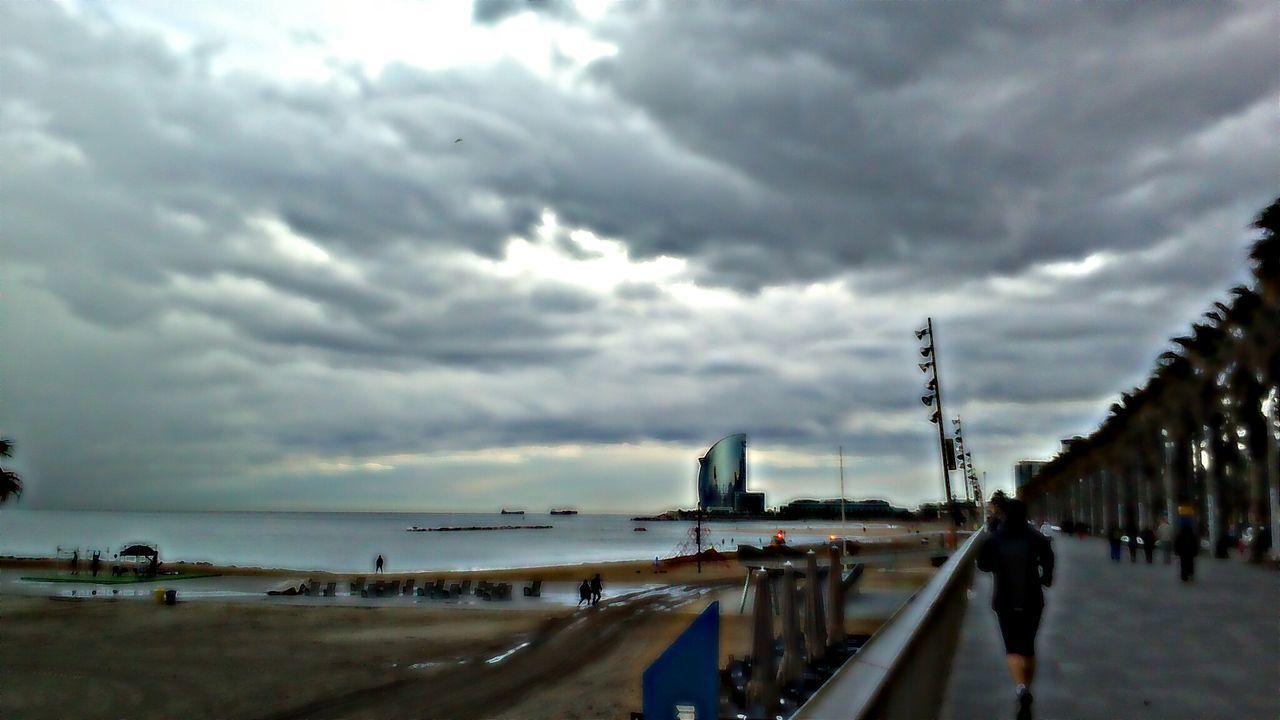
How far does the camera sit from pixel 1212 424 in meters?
38.2

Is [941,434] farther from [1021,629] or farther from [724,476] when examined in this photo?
[1021,629]

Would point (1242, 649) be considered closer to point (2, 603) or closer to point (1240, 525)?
point (2, 603)

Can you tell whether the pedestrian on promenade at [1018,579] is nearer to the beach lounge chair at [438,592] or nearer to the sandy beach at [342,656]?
the sandy beach at [342,656]

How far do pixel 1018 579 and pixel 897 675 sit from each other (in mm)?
3390

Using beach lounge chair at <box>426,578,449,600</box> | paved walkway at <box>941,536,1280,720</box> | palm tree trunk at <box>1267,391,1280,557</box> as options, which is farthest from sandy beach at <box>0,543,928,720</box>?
palm tree trunk at <box>1267,391,1280,557</box>

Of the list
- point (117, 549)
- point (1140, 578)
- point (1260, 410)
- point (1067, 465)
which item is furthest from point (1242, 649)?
point (117, 549)

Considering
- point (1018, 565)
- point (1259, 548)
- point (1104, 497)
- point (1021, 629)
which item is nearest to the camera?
point (1021, 629)

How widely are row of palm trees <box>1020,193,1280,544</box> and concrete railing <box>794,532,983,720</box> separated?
16.2 metres

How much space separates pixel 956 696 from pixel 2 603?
5128 cm

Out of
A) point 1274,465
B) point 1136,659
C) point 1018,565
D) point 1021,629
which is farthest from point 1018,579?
point 1274,465

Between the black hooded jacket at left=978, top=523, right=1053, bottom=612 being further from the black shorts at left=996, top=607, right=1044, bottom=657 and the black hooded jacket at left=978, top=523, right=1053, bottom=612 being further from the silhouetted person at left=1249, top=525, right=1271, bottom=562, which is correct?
the silhouetted person at left=1249, top=525, right=1271, bottom=562

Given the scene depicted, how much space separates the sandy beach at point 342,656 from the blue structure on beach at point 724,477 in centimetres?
393

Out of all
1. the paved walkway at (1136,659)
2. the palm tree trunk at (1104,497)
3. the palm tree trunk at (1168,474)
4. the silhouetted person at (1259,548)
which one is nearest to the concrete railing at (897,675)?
the paved walkway at (1136,659)

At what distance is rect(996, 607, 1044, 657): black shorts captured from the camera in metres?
6.57
